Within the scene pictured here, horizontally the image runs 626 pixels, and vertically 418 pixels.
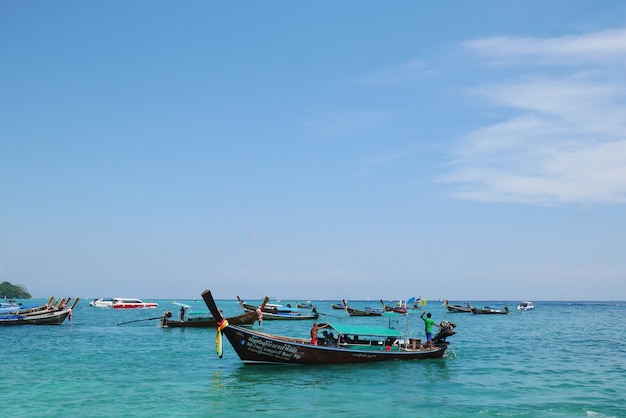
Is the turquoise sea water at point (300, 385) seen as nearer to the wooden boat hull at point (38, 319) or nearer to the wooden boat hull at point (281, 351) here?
the wooden boat hull at point (281, 351)

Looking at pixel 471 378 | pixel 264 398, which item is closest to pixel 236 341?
pixel 264 398

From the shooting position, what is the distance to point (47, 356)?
3175 cm

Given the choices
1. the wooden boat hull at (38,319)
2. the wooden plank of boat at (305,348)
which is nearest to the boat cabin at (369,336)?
the wooden plank of boat at (305,348)

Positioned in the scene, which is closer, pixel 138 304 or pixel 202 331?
pixel 202 331

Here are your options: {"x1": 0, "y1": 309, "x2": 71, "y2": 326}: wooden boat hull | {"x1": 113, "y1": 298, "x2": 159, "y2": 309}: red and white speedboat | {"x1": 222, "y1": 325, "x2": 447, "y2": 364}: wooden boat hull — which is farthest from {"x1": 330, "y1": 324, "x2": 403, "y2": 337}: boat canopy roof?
{"x1": 113, "y1": 298, "x2": 159, "y2": 309}: red and white speedboat

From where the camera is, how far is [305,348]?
26.0m

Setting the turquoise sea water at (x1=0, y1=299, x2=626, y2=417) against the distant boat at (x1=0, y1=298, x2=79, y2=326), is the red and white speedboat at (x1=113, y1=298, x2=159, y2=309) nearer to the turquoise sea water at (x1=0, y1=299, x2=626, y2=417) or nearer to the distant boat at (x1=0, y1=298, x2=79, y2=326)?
the distant boat at (x1=0, y1=298, x2=79, y2=326)

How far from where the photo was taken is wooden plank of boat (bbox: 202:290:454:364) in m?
25.7

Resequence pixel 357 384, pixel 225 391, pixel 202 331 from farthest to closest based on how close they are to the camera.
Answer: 1. pixel 202 331
2. pixel 357 384
3. pixel 225 391

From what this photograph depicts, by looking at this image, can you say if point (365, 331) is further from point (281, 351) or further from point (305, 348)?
point (281, 351)

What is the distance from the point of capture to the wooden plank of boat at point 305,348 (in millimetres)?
25703

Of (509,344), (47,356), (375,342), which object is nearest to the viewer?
(375,342)

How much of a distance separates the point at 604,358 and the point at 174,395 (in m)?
26.8

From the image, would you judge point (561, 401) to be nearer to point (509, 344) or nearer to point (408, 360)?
point (408, 360)
